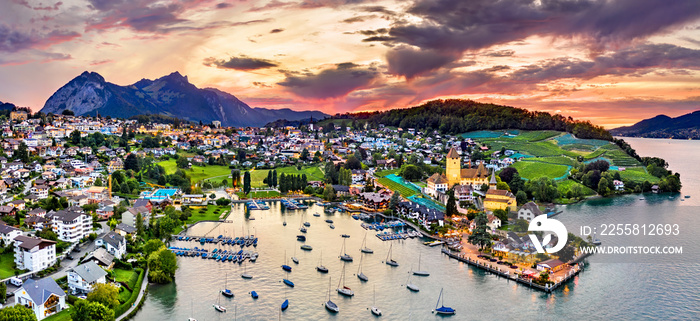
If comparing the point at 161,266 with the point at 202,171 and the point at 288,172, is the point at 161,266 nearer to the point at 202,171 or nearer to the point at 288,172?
the point at 202,171

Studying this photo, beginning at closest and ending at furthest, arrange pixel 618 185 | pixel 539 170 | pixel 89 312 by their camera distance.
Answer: pixel 89 312, pixel 618 185, pixel 539 170

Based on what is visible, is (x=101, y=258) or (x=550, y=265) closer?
(x=101, y=258)

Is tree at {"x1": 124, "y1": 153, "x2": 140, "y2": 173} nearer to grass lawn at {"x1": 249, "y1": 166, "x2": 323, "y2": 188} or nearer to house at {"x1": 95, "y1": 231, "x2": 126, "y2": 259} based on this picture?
grass lawn at {"x1": 249, "y1": 166, "x2": 323, "y2": 188}

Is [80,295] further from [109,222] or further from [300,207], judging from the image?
[300,207]

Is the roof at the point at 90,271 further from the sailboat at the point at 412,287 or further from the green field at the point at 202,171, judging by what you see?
the green field at the point at 202,171

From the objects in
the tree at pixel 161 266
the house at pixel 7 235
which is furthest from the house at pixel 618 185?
the house at pixel 7 235

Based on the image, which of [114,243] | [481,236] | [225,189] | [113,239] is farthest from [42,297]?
[225,189]
